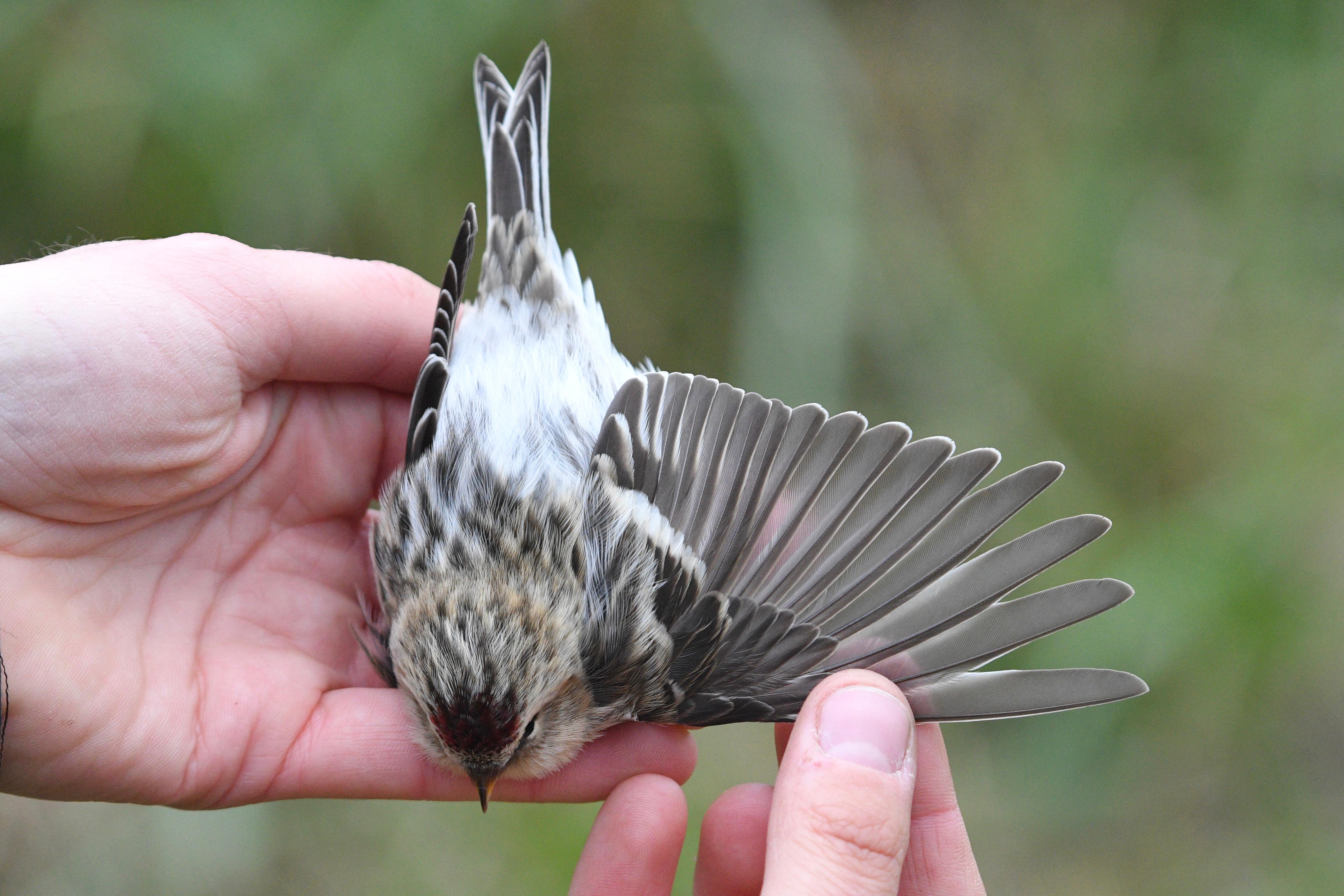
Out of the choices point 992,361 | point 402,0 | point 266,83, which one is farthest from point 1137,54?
point 266,83

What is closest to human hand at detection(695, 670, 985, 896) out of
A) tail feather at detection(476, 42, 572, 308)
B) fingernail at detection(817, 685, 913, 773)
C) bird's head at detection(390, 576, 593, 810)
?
fingernail at detection(817, 685, 913, 773)

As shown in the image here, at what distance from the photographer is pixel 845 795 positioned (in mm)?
1704

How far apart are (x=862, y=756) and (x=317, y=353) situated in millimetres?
1583

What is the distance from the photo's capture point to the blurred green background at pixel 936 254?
3.22 m

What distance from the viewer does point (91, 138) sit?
3.22 meters

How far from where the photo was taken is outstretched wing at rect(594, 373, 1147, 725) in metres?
1.90

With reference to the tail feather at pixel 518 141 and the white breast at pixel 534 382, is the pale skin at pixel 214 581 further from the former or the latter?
the tail feather at pixel 518 141

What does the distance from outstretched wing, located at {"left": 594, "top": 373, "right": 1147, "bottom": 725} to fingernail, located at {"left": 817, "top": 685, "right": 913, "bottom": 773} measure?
0.57ft

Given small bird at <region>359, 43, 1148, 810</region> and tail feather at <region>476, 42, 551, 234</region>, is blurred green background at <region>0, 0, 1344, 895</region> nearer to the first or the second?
tail feather at <region>476, 42, 551, 234</region>

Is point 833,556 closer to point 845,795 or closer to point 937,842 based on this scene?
point 845,795

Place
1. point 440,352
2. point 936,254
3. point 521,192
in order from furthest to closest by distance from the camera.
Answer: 1. point 936,254
2. point 521,192
3. point 440,352

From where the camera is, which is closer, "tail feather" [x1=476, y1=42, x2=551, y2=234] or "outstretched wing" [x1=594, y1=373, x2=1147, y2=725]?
"outstretched wing" [x1=594, y1=373, x2=1147, y2=725]

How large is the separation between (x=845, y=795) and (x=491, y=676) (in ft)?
2.40

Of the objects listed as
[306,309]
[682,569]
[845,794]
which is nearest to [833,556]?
[682,569]
